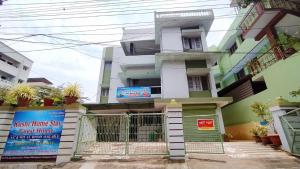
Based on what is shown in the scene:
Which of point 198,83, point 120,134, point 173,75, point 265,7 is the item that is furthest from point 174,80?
point 120,134

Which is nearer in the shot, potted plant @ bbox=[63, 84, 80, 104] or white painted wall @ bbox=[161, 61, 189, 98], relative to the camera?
potted plant @ bbox=[63, 84, 80, 104]

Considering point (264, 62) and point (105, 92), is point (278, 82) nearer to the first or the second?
point (264, 62)

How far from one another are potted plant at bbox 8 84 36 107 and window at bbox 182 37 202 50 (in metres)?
13.7

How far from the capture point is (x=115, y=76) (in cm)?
2108

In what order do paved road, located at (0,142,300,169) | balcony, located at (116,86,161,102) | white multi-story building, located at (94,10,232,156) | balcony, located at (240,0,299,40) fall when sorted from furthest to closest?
balcony, located at (116,86,161,102) < white multi-story building, located at (94,10,232,156) < balcony, located at (240,0,299,40) < paved road, located at (0,142,300,169)

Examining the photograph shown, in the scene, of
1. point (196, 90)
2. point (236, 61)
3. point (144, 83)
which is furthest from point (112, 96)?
point (236, 61)

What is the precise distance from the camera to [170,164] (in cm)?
484

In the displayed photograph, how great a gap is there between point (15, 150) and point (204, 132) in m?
11.1

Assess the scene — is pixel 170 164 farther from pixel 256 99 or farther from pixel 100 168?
pixel 256 99

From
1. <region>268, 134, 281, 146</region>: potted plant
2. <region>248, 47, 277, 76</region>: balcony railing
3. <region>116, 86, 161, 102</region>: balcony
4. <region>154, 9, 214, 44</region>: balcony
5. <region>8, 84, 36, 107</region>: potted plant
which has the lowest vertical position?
<region>268, 134, 281, 146</region>: potted plant

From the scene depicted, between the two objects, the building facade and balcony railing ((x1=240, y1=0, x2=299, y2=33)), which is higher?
balcony railing ((x1=240, y1=0, x2=299, y2=33))

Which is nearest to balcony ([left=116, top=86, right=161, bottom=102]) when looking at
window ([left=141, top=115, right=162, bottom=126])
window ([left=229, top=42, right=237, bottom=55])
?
window ([left=141, top=115, right=162, bottom=126])

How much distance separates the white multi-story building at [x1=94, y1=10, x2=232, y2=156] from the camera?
491 inches

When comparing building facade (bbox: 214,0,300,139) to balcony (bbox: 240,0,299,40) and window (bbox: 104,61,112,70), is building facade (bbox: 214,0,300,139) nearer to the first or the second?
balcony (bbox: 240,0,299,40)
